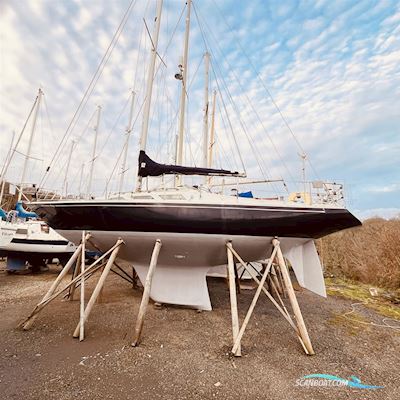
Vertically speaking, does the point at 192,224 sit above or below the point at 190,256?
above

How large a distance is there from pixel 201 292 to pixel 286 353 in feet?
8.55

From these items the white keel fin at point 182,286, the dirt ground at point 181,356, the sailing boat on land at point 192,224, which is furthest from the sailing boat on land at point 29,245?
the white keel fin at point 182,286

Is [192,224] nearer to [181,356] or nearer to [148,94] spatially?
[181,356]

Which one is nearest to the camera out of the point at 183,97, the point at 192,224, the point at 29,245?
the point at 192,224

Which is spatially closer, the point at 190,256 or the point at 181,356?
the point at 181,356

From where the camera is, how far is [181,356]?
427 cm

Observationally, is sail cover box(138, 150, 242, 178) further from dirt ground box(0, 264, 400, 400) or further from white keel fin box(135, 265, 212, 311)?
dirt ground box(0, 264, 400, 400)

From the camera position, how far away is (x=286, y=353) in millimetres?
4496

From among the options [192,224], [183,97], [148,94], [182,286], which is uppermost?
[183,97]

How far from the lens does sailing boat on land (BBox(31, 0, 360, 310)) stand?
216 inches

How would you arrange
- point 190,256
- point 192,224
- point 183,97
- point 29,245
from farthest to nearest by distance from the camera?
point 29,245 → point 183,97 → point 190,256 → point 192,224

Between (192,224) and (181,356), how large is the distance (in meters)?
2.52

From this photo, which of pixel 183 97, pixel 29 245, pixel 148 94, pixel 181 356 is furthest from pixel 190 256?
pixel 29 245

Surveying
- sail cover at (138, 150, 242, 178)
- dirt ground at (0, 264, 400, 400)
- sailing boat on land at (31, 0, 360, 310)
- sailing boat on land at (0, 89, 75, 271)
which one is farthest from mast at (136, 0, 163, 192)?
sailing boat on land at (0, 89, 75, 271)
